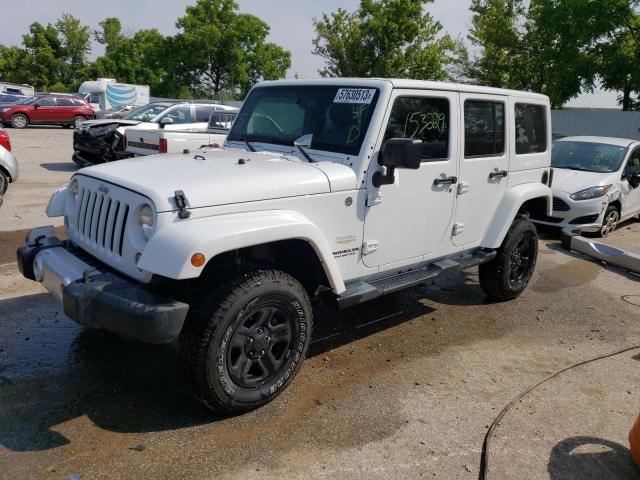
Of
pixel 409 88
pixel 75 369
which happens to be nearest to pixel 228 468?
pixel 75 369

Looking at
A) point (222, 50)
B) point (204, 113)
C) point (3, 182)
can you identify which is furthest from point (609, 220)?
point (222, 50)

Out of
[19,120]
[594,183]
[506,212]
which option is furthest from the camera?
[19,120]

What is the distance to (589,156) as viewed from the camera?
930 cm

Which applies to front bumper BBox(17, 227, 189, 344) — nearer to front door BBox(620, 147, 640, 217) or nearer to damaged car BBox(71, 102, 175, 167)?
front door BBox(620, 147, 640, 217)

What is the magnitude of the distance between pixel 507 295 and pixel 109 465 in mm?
4018

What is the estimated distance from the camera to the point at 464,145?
449cm

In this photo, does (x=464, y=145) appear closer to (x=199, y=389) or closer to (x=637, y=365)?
(x=637, y=365)

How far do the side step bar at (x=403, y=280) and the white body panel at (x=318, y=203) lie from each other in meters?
0.07

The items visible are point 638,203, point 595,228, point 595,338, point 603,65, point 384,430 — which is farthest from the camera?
point 603,65

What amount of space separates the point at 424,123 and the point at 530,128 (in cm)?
175

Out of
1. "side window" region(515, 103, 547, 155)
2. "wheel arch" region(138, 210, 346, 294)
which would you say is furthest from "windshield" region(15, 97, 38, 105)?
"wheel arch" region(138, 210, 346, 294)

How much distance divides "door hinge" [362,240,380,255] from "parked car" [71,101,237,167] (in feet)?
29.0

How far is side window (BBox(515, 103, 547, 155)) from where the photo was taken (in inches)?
204

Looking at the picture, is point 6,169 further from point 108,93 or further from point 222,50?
point 222,50
